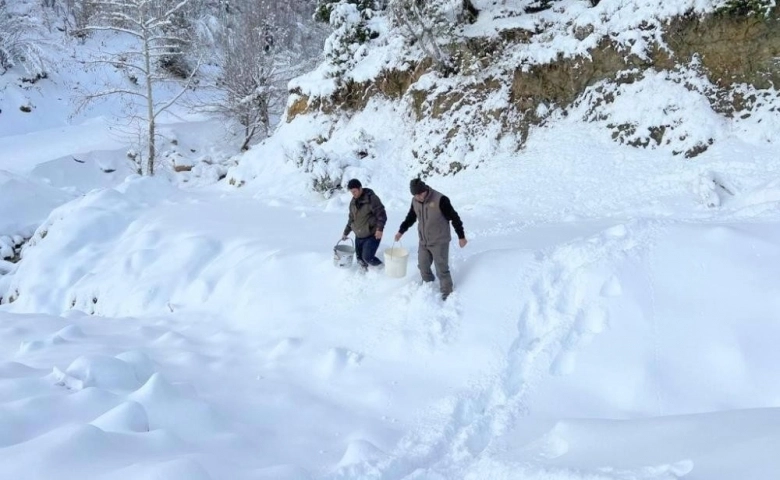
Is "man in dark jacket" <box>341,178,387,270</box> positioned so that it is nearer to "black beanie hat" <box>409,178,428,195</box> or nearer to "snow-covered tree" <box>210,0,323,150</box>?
"black beanie hat" <box>409,178,428,195</box>

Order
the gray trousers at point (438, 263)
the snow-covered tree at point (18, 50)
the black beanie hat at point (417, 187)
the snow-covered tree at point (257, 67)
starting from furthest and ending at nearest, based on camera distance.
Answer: the snow-covered tree at point (18, 50)
the snow-covered tree at point (257, 67)
the gray trousers at point (438, 263)
the black beanie hat at point (417, 187)

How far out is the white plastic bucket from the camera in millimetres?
5852

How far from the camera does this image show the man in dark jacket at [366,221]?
5.88 m

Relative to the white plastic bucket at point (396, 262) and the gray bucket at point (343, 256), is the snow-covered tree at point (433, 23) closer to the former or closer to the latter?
the gray bucket at point (343, 256)

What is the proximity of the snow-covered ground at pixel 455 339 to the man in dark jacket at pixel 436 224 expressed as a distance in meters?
0.32

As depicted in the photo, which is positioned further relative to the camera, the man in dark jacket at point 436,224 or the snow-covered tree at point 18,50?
the snow-covered tree at point 18,50

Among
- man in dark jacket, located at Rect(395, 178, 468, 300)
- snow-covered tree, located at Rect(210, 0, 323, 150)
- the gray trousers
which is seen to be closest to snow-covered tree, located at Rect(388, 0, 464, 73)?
man in dark jacket, located at Rect(395, 178, 468, 300)

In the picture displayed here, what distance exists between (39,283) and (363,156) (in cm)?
688

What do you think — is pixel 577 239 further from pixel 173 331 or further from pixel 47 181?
pixel 47 181

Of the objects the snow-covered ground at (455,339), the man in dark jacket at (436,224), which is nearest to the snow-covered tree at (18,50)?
the snow-covered ground at (455,339)

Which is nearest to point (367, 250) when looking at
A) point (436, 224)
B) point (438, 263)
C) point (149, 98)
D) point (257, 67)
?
point (438, 263)

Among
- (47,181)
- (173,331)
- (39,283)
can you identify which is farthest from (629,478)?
(47,181)

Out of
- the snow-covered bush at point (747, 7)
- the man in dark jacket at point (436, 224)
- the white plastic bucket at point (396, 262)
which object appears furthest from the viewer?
the snow-covered bush at point (747, 7)

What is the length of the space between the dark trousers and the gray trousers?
2.68 feet
